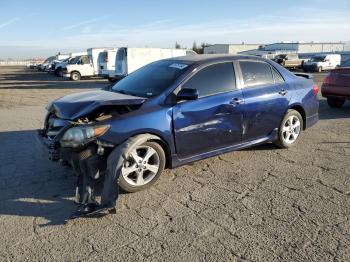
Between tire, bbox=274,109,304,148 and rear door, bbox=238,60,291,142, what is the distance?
0.16 meters

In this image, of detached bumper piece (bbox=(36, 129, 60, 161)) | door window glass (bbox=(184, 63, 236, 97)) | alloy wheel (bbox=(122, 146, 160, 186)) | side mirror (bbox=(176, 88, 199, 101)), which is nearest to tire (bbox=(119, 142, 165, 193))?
alloy wheel (bbox=(122, 146, 160, 186))

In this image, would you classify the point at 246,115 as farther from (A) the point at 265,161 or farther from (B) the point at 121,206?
(B) the point at 121,206

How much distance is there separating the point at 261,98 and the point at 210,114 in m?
1.14

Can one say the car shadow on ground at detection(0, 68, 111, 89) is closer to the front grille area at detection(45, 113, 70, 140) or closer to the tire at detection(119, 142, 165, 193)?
the front grille area at detection(45, 113, 70, 140)

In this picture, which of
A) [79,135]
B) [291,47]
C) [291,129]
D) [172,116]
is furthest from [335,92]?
[291,47]

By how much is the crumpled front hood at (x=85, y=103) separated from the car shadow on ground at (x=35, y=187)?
0.92 meters

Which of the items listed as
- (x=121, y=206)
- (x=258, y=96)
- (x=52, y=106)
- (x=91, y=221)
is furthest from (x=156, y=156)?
(x=258, y=96)

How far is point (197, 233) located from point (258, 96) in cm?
288

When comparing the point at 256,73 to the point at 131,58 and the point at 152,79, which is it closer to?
the point at 152,79

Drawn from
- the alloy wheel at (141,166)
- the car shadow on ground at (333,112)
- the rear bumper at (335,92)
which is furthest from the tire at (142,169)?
the rear bumper at (335,92)

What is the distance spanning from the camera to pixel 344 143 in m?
6.91

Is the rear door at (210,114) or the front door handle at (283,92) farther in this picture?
the front door handle at (283,92)

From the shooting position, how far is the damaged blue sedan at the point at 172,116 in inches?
175

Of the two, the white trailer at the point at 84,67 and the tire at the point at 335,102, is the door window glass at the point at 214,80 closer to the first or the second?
the tire at the point at 335,102
